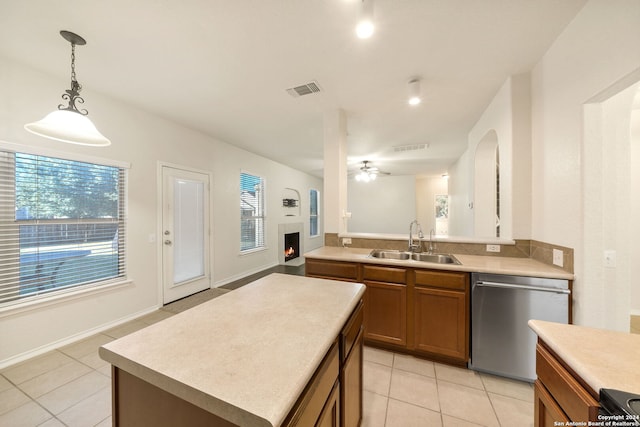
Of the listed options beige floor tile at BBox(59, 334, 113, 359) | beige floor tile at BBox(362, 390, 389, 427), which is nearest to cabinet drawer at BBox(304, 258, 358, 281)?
beige floor tile at BBox(362, 390, 389, 427)

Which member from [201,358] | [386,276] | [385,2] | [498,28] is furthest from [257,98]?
[201,358]

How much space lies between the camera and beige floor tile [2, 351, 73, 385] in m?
1.91

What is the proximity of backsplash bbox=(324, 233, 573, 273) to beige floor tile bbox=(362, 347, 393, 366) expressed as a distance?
44.2 inches

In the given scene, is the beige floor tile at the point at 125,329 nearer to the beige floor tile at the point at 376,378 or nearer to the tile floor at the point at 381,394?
the tile floor at the point at 381,394

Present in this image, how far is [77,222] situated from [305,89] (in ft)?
9.33

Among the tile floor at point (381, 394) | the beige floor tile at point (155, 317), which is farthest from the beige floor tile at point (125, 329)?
the tile floor at point (381, 394)

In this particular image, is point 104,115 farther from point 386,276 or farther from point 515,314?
point 515,314

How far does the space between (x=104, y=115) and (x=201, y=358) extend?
10.7 ft

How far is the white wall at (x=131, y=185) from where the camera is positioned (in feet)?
6.86

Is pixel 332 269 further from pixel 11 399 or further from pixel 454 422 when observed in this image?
pixel 11 399

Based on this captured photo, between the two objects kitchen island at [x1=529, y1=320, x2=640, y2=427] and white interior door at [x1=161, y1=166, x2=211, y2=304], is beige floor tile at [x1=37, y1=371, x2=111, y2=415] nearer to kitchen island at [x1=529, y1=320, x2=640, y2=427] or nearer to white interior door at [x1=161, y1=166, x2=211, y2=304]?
white interior door at [x1=161, y1=166, x2=211, y2=304]

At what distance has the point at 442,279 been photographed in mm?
2051

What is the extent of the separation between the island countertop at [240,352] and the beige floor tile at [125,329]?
2.33 m

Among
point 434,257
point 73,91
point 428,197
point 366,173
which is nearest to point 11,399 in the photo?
point 73,91
